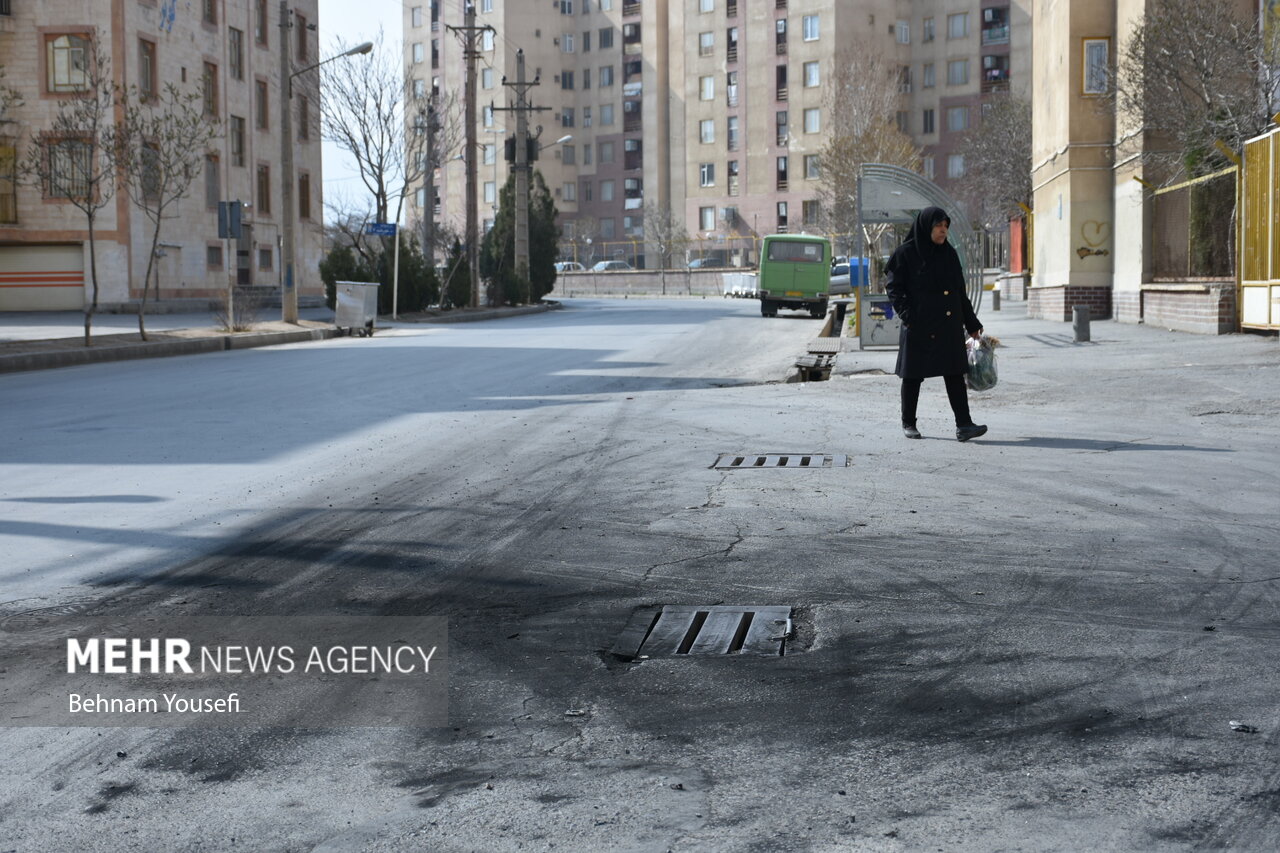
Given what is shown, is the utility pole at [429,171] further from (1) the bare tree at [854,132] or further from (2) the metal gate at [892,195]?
(2) the metal gate at [892,195]

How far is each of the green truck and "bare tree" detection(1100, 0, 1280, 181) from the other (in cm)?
1900

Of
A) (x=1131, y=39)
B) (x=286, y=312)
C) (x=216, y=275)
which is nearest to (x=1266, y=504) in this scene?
(x=1131, y=39)

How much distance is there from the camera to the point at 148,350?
81.3ft

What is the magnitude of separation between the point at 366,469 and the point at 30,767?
5941 mm

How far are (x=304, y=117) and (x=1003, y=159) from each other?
95.6 feet

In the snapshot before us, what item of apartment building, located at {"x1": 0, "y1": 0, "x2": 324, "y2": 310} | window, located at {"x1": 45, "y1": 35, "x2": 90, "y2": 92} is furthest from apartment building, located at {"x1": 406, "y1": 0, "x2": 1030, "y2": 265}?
window, located at {"x1": 45, "y1": 35, "x2": 90, "y2": 92}

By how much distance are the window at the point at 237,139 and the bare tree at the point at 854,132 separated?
24.6m

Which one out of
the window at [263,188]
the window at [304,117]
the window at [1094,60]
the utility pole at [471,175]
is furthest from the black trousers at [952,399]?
the window at [304,117]

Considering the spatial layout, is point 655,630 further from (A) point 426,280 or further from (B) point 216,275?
(B) point 216,275

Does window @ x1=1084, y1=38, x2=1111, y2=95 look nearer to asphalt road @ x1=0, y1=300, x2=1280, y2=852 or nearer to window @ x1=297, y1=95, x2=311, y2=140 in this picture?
asphalt road @ x1=0, y1=300, x2=1280, y2=852

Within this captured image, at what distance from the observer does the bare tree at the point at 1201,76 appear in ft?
70.8

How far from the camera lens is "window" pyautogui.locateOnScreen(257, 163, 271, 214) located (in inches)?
2215

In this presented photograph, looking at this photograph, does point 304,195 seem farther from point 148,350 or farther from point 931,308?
point 931,308

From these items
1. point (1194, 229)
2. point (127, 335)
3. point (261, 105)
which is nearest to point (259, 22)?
point (261, 105)
